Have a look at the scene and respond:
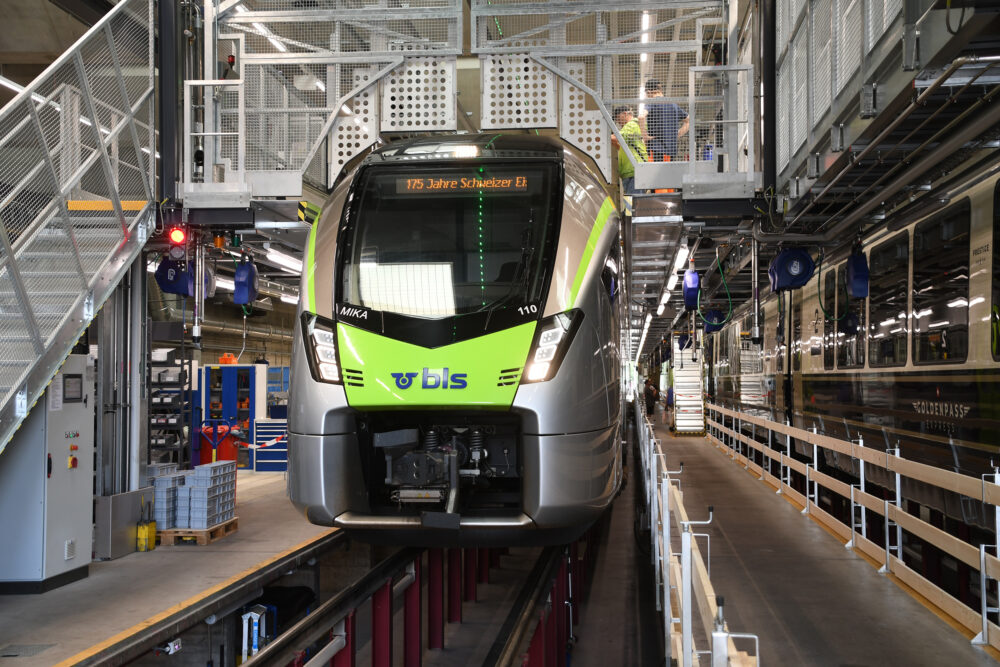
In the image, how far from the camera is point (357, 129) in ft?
27.6

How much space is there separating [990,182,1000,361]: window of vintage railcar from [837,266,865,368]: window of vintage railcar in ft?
11.6

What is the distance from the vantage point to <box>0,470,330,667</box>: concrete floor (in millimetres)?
5578

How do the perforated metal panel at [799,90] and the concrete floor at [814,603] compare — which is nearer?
the concrete floor at [814,603]

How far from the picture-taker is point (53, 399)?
7164 millimetres

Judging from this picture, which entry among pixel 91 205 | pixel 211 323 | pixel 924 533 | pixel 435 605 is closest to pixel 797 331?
pixel 435 605

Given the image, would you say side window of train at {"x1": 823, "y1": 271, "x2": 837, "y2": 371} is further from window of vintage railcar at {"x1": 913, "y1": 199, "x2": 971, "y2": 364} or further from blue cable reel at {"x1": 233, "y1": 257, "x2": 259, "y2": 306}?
blue cable reel at {"x1": 233, "y1": 257, "x2": 259, "y2": 306}

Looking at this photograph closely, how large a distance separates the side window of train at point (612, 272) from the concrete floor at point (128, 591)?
3.73m

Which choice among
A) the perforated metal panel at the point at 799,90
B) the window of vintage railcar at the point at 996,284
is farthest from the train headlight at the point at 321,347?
the window of vintage railcar at the point at 996,284

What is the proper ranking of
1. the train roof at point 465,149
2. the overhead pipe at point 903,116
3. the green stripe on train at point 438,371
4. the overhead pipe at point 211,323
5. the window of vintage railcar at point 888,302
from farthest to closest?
the overhead pipe at point 211,323, the window of vintage railcar at point 888,302, the train roof at point 465,149, the green stripe on train at point 438,371, the overhead pipe at point 903,116

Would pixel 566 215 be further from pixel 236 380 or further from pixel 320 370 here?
pixel 236 380

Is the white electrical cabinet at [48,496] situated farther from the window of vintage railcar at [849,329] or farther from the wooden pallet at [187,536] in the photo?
the window of vintage railcar at [849,329]

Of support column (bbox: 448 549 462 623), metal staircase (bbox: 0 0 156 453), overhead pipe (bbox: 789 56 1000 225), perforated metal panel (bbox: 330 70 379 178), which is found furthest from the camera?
support column (bbox: 448 549 462 623)

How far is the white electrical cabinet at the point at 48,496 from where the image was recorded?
683 cm

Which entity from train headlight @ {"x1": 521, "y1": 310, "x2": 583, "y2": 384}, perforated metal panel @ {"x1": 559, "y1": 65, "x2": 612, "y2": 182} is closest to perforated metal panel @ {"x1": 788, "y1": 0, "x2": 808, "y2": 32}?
perforated metal panel @ {"x1": 559, "y1": 65, "x2": 612, "y2": 182}
